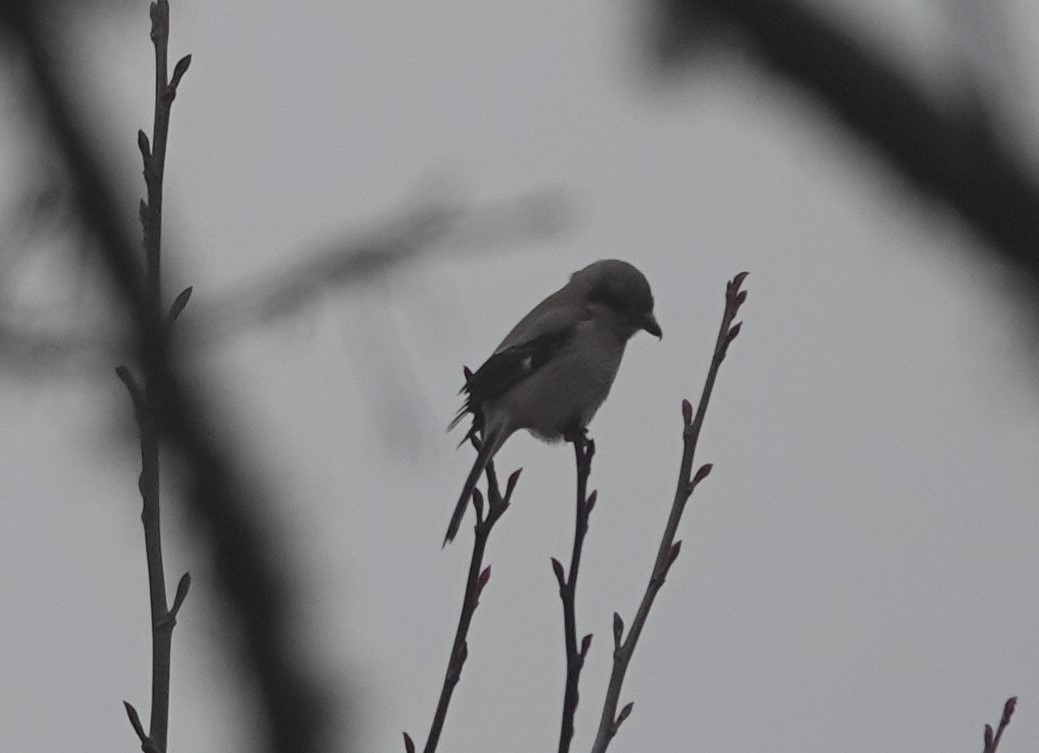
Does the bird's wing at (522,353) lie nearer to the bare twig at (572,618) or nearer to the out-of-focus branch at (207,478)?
the bare twig at (572,618)

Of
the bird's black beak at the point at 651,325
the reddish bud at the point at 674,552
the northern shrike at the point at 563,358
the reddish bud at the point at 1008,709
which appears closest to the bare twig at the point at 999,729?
the reddish bud at the point at 1008,709

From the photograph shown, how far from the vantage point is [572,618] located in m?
2.29

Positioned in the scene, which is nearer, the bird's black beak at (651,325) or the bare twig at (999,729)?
the bare twig at (999,729)

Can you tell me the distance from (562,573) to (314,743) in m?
0.87

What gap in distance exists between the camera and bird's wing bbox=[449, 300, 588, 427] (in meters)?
4.96

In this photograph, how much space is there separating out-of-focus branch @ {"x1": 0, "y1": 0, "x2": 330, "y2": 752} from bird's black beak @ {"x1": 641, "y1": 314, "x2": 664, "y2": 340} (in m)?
3.79

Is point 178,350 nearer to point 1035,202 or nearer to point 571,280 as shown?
point 1035,202

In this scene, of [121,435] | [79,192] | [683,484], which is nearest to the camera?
[79,192]

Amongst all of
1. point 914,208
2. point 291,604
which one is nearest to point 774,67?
point 914,208

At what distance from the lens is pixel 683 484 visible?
2.45 m

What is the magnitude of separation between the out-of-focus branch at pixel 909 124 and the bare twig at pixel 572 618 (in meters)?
1.26

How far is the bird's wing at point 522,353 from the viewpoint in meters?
4.96

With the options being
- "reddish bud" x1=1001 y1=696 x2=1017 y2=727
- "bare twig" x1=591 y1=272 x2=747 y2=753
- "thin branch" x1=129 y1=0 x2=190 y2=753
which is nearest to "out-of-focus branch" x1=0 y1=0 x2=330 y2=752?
"thin branch" x1=129 y1=0 x2=190 y2=753

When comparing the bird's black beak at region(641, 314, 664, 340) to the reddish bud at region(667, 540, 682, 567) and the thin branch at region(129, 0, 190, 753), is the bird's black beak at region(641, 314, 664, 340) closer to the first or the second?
the reddish bud at region(667, 540, 682, 567)
